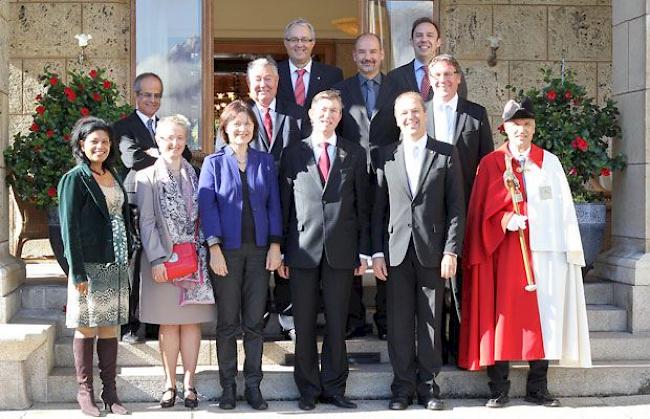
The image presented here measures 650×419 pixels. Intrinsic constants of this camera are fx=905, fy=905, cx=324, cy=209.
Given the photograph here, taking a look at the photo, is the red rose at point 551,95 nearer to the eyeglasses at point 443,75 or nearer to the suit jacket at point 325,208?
the eyeglasses at point 443,75

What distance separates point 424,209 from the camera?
18.0ft

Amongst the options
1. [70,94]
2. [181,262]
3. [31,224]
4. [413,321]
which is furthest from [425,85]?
[31,224]

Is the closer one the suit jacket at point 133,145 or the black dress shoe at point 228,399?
the black dress shoe at point 228,399

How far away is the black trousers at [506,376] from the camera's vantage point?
18.7 ft

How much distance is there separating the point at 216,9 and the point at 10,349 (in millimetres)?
8156

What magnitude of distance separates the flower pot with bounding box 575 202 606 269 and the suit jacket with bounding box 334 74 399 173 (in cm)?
166

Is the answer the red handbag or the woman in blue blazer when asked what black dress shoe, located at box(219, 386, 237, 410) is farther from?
the red handbag

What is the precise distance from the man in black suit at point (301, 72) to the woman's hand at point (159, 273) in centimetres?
160

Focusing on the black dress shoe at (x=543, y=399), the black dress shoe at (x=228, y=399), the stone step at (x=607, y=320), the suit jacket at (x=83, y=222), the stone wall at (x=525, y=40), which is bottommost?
the black dress shoe at (x=543, y=399)

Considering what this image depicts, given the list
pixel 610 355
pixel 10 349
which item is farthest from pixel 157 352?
pixel 610 355

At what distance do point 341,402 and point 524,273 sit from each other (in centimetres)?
139

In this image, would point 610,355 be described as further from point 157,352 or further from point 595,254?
point 157,352

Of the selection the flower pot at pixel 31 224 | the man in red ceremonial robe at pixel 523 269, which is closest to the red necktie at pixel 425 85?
the man in red ceremonial robe at pixel 523 269

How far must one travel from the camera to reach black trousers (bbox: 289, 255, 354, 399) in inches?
219
